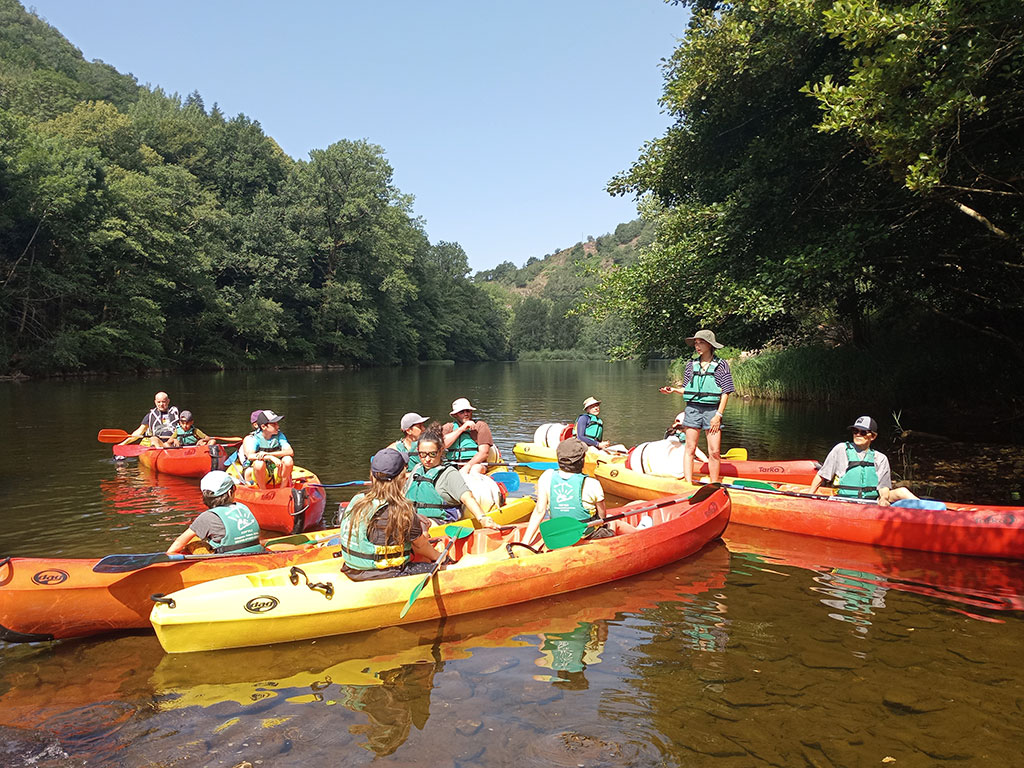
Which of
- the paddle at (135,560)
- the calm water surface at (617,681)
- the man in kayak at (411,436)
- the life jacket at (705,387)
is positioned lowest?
the calm water surface at (617,681)

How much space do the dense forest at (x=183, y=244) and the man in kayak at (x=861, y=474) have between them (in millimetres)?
35084

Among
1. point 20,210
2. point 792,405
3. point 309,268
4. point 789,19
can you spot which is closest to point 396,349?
point 309,268

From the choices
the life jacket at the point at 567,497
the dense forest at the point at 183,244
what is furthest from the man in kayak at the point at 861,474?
the dense forest at the point at 183,244

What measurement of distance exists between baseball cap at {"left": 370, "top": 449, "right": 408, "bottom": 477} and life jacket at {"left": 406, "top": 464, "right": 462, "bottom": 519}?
147 cm

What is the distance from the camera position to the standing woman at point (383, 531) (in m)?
5.39

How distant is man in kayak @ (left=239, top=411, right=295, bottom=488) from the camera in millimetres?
9273

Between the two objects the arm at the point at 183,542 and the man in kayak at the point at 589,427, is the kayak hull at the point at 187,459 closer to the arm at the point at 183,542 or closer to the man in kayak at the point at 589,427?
the arm at the point at 183,542

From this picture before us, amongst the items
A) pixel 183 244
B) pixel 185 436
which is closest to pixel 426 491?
pixel 185 436

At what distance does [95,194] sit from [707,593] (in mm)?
38200

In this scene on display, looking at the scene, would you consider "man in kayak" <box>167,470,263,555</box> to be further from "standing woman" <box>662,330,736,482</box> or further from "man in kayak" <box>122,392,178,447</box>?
"man in kayak" <box>122,392,178,447</box>

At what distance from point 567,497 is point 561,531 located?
0.36 meters

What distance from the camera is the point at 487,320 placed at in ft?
302

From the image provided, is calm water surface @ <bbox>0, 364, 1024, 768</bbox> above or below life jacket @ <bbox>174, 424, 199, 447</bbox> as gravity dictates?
below

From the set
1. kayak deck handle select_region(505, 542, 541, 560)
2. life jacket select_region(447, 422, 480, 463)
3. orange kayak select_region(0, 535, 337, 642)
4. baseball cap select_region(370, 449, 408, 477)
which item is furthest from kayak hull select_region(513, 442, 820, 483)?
orange kayak select_region(0, 535, 337, 642)
